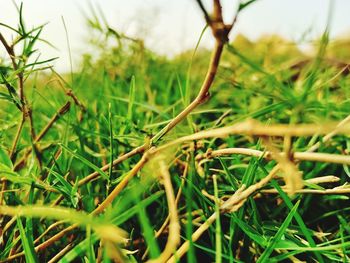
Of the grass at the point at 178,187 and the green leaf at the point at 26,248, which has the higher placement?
the grass at the point at 178,187

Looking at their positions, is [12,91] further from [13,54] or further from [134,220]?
[134,220]

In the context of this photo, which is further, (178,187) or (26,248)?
(178,187)

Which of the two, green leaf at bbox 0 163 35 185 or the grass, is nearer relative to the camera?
the grass

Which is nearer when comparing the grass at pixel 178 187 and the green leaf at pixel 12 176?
the grass at pixel 178 187

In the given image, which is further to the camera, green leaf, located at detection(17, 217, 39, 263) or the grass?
green leaf, located at detection(17, 217, 39, 263)

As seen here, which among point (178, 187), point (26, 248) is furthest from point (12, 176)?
point (178, 187)

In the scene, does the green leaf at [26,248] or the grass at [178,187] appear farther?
the green leaf at [26,248]

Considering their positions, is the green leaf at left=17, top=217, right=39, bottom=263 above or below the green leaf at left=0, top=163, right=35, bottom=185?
below

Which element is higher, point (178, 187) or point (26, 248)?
point (178, 187)

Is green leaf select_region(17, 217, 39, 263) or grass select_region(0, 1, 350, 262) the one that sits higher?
grass select_region(0, 1, 350, 262)

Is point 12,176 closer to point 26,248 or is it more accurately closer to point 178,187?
point 26,248

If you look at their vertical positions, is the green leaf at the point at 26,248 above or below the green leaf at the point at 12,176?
below
